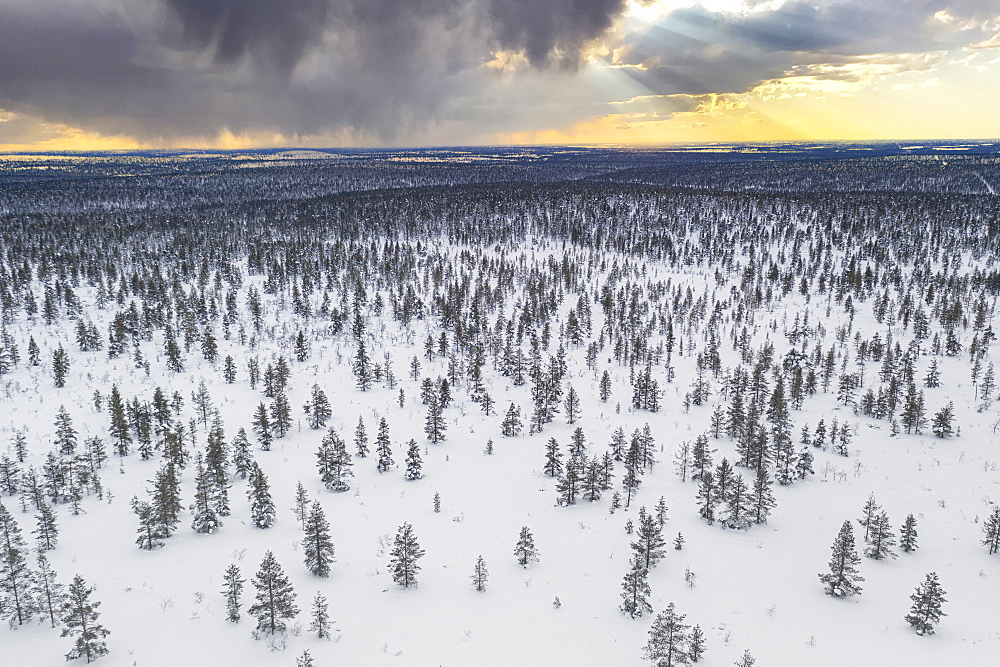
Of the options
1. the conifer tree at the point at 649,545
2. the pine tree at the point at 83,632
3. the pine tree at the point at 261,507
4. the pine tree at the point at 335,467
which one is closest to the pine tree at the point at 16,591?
the pine tree at the point at 83,632

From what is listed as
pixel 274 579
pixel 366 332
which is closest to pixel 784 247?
pixel 366 332

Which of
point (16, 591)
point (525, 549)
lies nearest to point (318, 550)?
point (525, 549)

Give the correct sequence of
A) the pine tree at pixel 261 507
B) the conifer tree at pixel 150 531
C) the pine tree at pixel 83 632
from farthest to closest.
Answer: the pine tree at pixel 261 507 → the conifer tree at pixel 150 531 → the pine tree at pixel 83 632

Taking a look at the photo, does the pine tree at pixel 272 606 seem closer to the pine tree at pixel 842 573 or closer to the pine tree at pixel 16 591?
the pine tree at pixel 16 591

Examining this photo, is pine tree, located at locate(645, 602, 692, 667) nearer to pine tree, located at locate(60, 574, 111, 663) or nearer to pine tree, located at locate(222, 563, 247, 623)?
pine tree, located at locate(222, 563, 247, 623)

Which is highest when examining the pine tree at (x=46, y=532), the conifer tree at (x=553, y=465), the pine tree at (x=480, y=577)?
the pine tree at (x=46, y=532)

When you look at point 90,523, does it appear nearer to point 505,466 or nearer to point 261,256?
point 505,466
